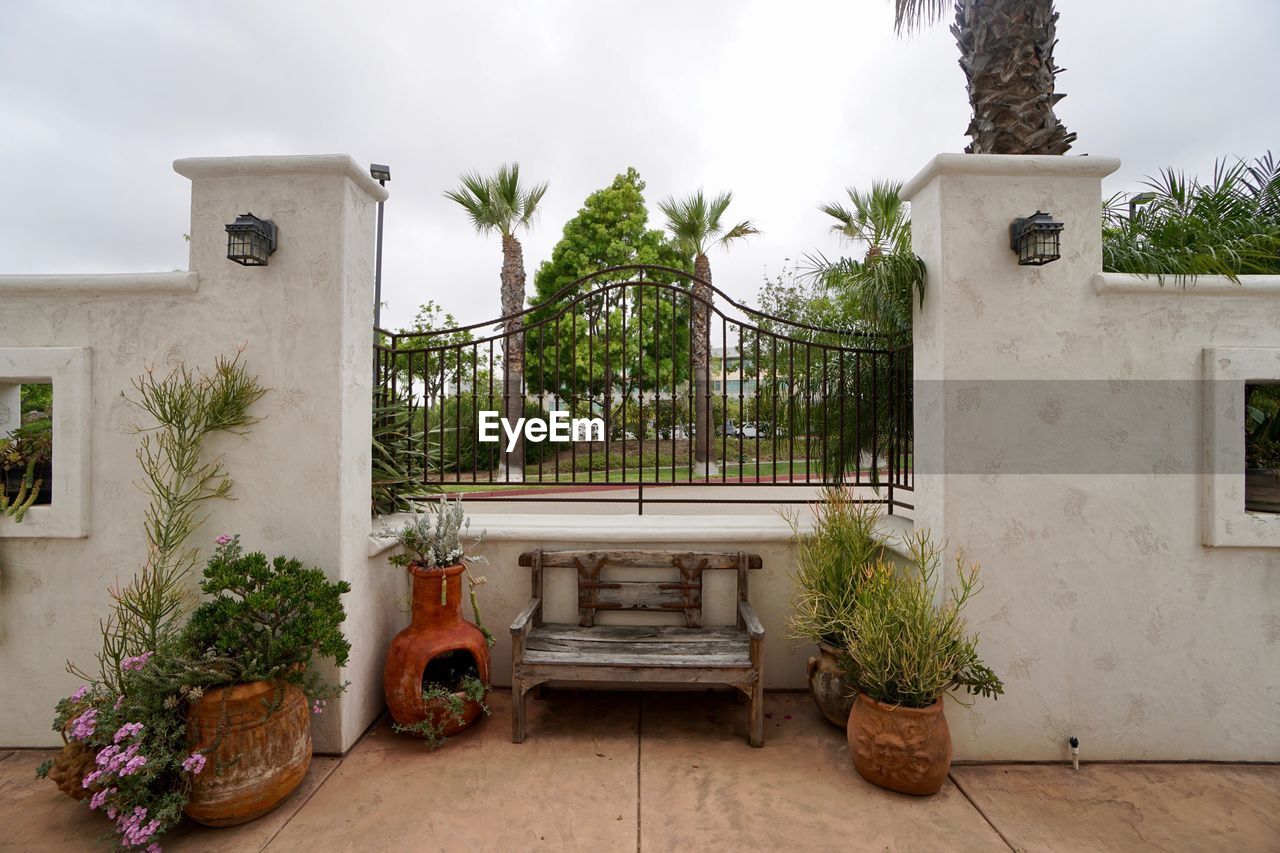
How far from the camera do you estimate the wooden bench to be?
101 inches

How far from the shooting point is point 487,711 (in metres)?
2.69

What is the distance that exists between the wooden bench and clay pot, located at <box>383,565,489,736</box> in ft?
0.77

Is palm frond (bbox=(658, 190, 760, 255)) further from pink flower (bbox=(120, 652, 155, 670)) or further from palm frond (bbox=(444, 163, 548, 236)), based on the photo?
pink flower (bbox=(120, 652, 155, 670))

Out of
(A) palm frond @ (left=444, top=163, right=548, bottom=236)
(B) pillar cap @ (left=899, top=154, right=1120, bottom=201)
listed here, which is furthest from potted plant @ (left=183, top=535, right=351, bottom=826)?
(A) palm frond @ (left=444, top=163, right=548, bottom=236)

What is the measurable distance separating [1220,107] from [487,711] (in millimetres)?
14085

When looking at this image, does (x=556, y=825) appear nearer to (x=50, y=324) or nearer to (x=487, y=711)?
(x=487, y=711)

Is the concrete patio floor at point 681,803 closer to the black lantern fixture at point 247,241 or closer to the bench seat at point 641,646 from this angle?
the bench seat at point 641,646

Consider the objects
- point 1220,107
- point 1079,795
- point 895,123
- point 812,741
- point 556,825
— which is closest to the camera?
point 556,825

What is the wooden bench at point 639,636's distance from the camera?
2.56 meters

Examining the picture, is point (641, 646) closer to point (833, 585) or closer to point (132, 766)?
point (833, 585)

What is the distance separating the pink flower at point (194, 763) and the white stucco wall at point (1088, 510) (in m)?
3.23

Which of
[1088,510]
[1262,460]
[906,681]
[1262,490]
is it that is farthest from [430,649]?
[1262,460]

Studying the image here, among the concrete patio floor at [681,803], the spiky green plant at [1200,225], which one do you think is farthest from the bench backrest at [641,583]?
the spiky green plant at [1200,225]

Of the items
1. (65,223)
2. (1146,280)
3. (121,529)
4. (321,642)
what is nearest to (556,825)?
(321,642)
